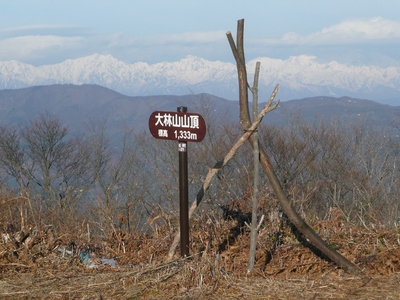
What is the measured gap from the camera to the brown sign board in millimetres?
5492

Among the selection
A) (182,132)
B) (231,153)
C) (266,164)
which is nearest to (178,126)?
(182,132)

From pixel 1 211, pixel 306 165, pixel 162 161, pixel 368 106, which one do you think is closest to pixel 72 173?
pixel 162 161

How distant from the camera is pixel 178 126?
5.56 metres

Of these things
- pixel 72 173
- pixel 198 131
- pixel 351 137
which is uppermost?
pixel 198 131

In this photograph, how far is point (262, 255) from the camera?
6082 mm

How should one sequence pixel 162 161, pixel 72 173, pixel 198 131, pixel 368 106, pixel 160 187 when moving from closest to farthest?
pixel 198 131 → pixel 160 187 → pixel 162 161 → pixel 72 173 → pixel 368 106

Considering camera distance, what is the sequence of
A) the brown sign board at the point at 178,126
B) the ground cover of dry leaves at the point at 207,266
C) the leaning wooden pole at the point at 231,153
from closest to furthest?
the ground cover of dry leaves at the point at 207,266
the brown sign board at the point at 178,126
the leaning wooden pole at the point at 231,153

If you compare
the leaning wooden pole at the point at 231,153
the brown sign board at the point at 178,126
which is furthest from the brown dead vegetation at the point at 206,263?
the brown sign board at the point at 178,126

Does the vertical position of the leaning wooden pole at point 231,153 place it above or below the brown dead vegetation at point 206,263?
above

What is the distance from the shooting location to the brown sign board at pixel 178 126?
5.49 meters

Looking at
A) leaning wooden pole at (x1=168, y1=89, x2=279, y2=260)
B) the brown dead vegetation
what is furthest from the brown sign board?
the brown dead vegetation

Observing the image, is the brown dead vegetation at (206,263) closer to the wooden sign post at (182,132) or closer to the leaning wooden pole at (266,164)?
the leaning wooden pole at (266,164)

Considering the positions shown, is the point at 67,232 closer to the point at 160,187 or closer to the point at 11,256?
the point at 11,256

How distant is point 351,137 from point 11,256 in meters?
37.4
